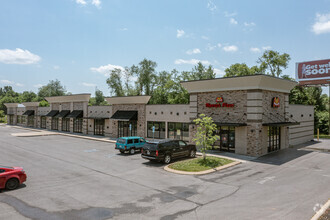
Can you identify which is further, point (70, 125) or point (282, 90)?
point (70, 125)

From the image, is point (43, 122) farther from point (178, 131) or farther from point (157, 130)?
point (178, 131)

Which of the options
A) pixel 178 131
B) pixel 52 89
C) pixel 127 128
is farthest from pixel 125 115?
pixel 52 89

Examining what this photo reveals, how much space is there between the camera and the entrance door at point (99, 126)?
40.9m

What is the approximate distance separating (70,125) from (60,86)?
98.8m

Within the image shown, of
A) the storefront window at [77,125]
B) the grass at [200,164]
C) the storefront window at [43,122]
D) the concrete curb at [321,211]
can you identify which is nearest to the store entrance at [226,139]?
the grass at [200,164]

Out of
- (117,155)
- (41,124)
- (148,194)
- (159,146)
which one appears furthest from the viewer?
(41,124)

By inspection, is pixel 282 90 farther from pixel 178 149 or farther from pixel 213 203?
pixel 213 203

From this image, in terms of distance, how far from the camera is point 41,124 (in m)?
57.3

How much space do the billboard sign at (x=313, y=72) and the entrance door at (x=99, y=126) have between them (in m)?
36.1

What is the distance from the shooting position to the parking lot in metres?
9.89

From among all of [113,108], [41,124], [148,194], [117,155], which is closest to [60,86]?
[41,124]

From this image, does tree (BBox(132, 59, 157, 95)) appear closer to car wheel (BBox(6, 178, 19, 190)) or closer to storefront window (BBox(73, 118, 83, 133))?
storefront window (BBox(73, 118, 83, 133))

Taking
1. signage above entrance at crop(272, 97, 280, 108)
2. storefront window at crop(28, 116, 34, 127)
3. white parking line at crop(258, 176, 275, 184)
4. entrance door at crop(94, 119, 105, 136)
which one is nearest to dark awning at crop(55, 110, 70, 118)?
entrance door at crop(94, 119, 105, 136)

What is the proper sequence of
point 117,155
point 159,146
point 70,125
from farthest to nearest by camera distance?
point 70,125, point 117,155, point 159,146
